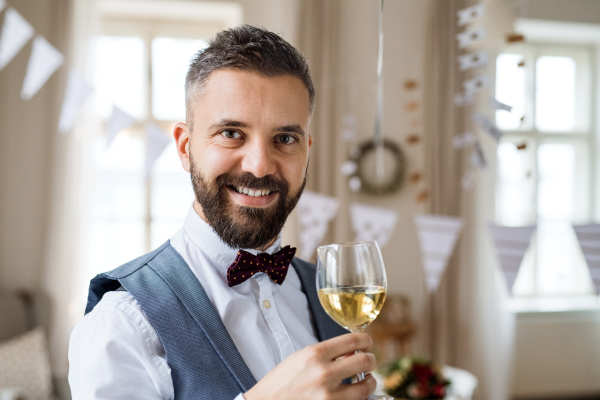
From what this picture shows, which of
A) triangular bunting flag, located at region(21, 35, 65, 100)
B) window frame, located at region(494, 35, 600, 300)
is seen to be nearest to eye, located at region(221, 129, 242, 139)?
triangular bunting flag, located at region(21, 35, 65, 100)

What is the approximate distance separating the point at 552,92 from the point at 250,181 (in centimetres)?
465

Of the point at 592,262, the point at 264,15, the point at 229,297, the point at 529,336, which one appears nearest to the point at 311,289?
the point at 229,297

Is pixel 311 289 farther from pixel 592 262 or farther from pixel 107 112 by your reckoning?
pixel 107 112

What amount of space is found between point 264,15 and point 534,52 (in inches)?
97.6

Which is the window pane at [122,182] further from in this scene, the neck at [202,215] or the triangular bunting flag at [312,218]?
the neck at [202,215]

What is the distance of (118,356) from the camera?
0.77 metres

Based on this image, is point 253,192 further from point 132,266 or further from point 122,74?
point 122,74

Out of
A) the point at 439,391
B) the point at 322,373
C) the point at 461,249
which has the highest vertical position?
the point at 322,373

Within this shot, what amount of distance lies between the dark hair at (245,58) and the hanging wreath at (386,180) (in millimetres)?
3369

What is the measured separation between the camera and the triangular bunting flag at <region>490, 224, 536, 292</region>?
2.47 m

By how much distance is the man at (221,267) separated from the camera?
0.81 meters

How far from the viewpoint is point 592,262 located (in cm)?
223

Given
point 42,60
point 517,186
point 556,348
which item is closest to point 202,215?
point 42,60

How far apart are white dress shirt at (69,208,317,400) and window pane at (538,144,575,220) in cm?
416
